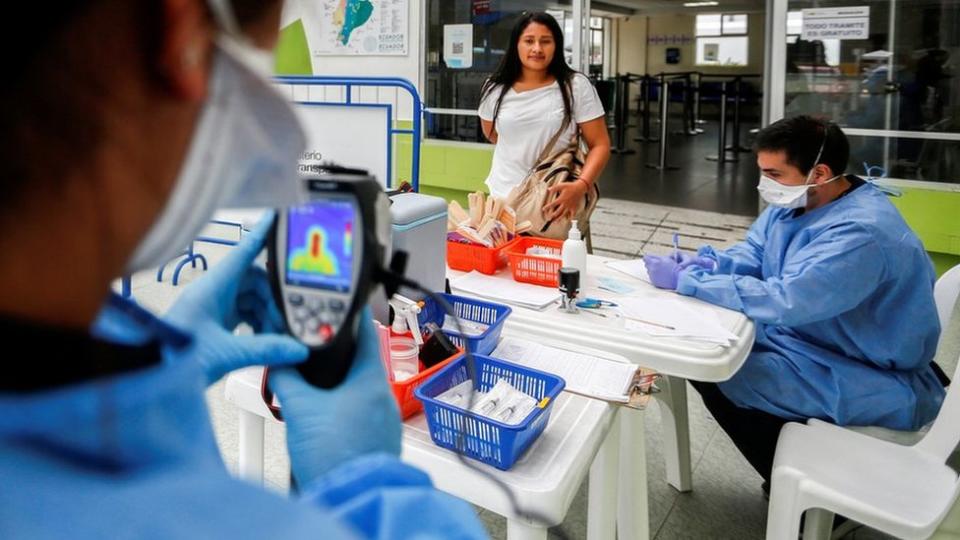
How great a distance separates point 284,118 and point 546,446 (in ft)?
2.57

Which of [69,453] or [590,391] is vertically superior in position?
[69,453]

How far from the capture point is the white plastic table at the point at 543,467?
102 cm

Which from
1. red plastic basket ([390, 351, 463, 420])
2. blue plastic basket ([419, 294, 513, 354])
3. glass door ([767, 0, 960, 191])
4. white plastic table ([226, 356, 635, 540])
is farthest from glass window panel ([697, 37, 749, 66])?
red plastic basket ([390, 351, 463, 420])

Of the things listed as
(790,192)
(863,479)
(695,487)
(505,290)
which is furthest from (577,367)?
(695,487)

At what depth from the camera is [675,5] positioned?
12.2 meters

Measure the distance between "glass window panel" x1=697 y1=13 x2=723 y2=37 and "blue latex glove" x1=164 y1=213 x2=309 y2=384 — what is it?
15.5 m

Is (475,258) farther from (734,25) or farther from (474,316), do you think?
(734,25)

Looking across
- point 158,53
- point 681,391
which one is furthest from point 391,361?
point 681,391

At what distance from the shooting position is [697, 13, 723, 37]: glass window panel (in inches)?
583

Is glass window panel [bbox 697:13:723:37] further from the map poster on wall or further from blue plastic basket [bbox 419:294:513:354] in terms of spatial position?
blue plastic basket [bbox 419:294:513:354]

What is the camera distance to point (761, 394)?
1.77 meters

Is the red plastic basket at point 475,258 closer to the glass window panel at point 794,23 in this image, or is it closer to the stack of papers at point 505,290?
the stack of papers at point 505,290

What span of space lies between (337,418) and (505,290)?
47.4 inches

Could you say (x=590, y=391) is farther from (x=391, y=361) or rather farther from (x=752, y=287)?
(x=752, y=287)
